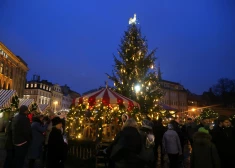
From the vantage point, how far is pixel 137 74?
70.9ft

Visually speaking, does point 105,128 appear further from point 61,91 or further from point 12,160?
point 61,91

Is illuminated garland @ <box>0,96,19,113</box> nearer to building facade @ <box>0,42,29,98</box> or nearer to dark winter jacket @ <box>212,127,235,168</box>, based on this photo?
dark winter jacket @ <box>212,127,235,168</box>

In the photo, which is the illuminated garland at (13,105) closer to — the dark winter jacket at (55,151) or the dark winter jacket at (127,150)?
the dark winter jacket at (55,151)

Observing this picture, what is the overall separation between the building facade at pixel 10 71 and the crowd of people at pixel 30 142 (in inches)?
1765

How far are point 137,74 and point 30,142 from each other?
48.6 feet

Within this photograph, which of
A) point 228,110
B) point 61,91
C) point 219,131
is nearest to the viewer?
point 219,131

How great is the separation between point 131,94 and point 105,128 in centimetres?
1008

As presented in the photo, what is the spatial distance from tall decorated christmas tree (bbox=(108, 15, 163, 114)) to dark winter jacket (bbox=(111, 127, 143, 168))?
1587 centimetres

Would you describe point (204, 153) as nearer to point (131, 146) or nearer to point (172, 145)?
point (131, 146)

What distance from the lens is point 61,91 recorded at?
11356 centimetres

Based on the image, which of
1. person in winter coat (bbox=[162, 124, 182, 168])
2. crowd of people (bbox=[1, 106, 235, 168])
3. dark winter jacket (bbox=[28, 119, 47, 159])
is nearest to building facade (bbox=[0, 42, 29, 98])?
dark winter jacket (bbox=[28, 119, 47, 159])

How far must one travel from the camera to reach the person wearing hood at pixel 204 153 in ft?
17.2

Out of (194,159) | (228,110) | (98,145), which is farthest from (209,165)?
(228,110)

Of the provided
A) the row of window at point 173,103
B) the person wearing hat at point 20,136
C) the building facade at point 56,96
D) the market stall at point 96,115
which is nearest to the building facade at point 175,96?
the row of window at point 173,103
